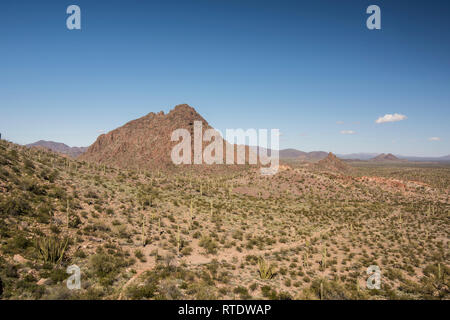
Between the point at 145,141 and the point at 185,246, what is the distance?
82.6 m

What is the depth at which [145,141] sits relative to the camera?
9025 cm

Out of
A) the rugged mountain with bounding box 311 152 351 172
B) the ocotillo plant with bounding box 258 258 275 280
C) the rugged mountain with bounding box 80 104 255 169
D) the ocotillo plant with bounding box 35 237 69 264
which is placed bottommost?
the ocotillo plant with bounding box 258 258 275 280

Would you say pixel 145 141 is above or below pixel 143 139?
below

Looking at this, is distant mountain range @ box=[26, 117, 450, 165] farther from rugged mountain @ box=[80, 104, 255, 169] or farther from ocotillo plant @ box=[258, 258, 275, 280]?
ocotillo plant @ box=[258, 258, 275, 280]

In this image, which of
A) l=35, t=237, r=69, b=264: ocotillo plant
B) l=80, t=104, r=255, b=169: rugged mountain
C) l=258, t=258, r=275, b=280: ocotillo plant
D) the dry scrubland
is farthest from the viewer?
l=80, t=104, r=255, b=169: rugged mountain

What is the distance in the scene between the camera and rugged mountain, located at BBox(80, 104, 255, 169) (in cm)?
8244

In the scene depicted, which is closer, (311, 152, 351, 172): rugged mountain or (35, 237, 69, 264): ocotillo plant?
(35, 237, 69, 264): ocotillo plant

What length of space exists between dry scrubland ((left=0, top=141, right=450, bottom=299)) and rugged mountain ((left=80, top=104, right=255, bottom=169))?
5585 centimetres

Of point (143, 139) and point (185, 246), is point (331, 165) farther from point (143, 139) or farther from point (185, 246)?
point (185, 246)

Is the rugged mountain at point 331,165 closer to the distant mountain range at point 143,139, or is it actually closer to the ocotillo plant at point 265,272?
the distant mountain range at point 143,139

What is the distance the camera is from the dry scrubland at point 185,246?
A: 9211 millimetres

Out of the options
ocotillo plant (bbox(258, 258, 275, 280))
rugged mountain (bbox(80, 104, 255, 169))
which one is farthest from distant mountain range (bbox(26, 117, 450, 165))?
ocotillo plant (bbox(258, 258, 275, 280))

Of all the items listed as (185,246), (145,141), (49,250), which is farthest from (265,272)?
(145,141)

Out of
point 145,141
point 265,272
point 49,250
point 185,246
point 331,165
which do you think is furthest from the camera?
point 331,165
